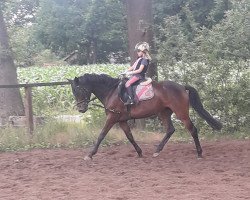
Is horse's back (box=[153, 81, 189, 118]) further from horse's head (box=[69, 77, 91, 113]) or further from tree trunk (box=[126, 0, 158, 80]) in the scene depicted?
tree trunk (box=[126, 0, 158, 80])

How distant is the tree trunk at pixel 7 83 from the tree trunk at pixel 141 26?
3275 mm

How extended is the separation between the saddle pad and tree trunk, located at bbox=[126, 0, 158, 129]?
284cm

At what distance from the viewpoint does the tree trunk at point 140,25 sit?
1183 cm

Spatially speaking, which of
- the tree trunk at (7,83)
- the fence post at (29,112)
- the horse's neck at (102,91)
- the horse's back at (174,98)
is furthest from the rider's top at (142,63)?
the tree trunk at (7,83)

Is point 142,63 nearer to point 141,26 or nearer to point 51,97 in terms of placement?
point 141,26

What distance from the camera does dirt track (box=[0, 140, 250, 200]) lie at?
19.6 feet

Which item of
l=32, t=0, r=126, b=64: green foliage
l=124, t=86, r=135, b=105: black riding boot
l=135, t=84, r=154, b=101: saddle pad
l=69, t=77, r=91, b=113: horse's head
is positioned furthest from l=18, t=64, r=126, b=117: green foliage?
l=32, t=0, r=126, b=64: green foliage

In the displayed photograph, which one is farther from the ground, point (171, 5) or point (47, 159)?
point (171, 5)

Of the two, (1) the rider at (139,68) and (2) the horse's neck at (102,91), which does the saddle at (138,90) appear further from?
(2) the horse's neck at (102,91)

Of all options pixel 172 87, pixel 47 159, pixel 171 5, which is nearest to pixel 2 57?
pixel 47 159

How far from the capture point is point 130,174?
7.38 meters

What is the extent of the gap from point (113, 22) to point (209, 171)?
152 feet

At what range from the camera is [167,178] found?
6941 millimetres

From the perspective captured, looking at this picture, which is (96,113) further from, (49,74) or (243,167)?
(49,74)
